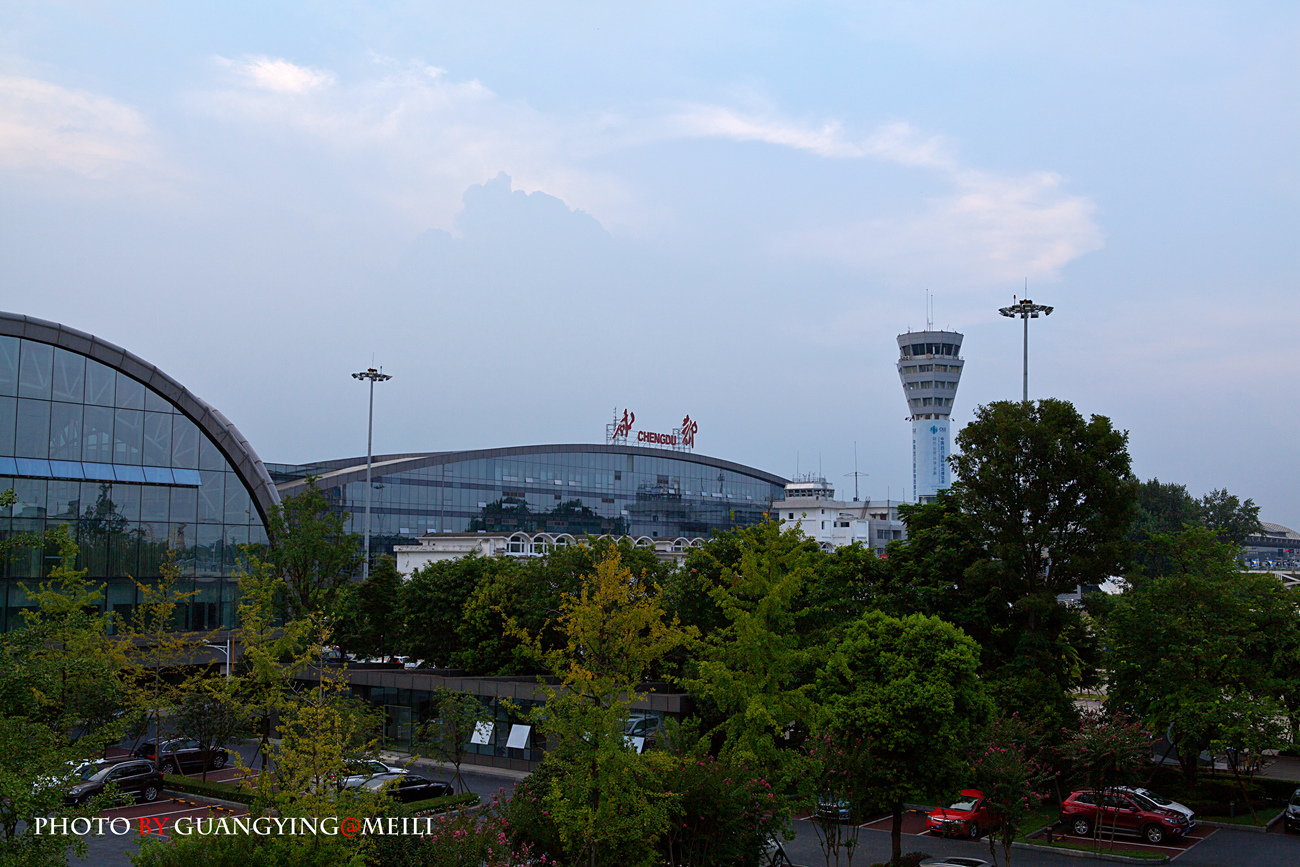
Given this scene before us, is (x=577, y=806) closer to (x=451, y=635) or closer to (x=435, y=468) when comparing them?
(x=451, y=635)

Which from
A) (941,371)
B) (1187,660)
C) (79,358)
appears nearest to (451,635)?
(79,358)

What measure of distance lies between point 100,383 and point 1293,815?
54519 millimetres

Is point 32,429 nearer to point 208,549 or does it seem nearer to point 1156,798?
point 208,549

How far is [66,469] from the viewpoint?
48.6 metres

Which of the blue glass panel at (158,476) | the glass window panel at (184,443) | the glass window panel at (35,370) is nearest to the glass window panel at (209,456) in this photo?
the glass window panel at (184,443)

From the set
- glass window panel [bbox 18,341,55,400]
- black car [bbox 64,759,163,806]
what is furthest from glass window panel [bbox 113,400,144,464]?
black car [bbox 64,759,163,806]

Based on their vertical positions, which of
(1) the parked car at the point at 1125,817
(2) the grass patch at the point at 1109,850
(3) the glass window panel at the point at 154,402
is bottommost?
(2) the grass patch at the point at 1109,850

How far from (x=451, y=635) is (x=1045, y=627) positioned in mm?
27398

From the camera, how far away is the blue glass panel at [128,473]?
5041 cm

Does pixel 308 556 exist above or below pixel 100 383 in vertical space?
below

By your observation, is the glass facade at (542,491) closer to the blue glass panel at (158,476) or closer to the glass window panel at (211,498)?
the glass window panel at (211,498)

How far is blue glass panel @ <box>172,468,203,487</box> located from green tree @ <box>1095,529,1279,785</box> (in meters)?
44.9

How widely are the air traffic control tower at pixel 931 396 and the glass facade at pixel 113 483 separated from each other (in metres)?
108

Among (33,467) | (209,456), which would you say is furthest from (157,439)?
(33,467)
